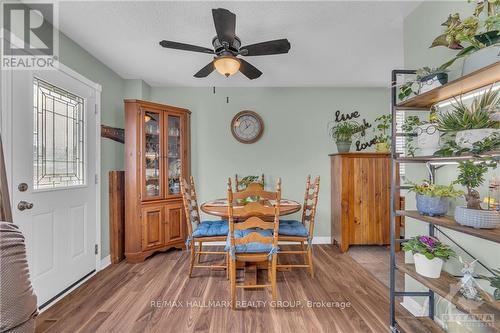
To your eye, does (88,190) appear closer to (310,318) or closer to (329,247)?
(310,318)

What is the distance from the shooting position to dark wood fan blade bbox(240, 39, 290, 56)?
1.90 meters

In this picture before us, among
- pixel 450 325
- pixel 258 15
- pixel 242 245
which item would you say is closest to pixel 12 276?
pixel 242 245

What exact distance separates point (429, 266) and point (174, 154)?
312 centimetres

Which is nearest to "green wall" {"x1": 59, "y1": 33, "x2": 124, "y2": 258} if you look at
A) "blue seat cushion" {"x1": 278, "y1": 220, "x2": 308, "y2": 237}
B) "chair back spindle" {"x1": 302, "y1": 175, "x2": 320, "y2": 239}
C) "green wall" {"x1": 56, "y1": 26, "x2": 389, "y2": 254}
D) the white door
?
the white door

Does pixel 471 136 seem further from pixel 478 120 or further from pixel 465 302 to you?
pixel 465 302

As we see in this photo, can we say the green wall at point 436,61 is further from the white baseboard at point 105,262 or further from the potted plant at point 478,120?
the white baseboard at point 105,262

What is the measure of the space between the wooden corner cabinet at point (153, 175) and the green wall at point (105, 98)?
244 mm

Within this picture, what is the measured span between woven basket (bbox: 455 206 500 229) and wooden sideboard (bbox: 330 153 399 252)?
2074 mm

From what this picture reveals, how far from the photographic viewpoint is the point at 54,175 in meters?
2.20

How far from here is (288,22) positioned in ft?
6.84

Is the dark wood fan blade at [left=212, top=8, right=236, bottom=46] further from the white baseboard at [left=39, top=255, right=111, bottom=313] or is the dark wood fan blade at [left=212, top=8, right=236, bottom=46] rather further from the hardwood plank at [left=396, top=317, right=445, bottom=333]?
the white baseboard at [left=39, top=255, right=111, bottom=313]

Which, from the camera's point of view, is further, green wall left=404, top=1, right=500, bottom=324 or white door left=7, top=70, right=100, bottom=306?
white door left=7, top=70, right=100, bottom=306

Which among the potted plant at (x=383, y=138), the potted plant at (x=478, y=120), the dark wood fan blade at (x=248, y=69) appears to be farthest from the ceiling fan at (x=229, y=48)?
the potted plant at (x=383, y=138)

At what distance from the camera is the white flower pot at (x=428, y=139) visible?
1.49 m
